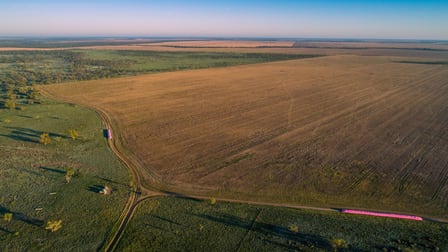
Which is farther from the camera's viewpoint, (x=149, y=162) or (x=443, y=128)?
(x=443, y=128)

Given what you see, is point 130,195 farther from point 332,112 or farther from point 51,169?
point 332,112

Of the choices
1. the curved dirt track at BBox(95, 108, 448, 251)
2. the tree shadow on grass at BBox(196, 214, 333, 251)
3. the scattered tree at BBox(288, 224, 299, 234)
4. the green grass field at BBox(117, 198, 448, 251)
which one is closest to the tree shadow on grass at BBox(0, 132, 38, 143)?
the curved dirt track at BBox(95, 108, 448, 251)

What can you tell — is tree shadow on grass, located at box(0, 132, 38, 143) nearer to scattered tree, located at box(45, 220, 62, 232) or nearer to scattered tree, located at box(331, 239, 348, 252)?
scattered tree, located at box(45, 220, 62, 232)

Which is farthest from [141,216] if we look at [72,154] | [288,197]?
[72,154]

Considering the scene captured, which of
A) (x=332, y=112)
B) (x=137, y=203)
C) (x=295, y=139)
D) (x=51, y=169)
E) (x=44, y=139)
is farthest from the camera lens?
(x=332, y=112)

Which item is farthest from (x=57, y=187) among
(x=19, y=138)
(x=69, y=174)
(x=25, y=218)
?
(x=19, y=138)

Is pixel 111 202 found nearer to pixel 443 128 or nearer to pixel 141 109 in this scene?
pixel 141 109
